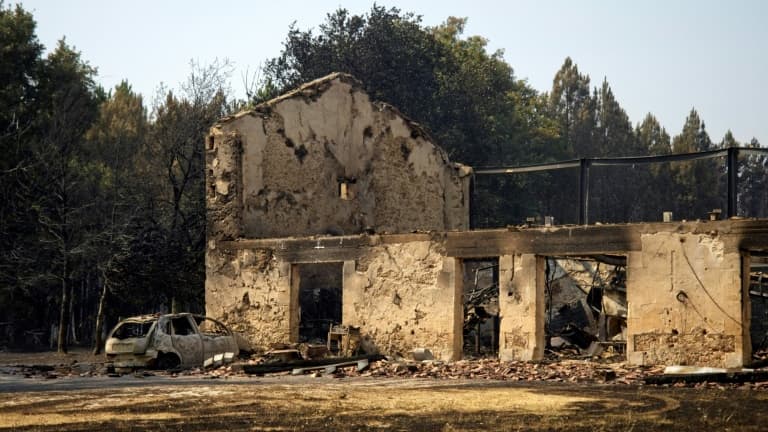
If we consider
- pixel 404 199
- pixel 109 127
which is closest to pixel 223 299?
pixel 404 199

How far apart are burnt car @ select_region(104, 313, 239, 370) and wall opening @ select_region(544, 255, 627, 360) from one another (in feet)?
24.1

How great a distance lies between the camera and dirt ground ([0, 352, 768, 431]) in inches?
469

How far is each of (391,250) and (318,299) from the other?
471cm

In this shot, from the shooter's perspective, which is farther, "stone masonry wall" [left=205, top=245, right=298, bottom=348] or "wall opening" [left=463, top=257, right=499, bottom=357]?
"wall opening" [left=463, top=257, right=499, bottom=357]

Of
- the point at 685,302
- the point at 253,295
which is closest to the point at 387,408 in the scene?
the point at 685,302

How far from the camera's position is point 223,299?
84.5ft

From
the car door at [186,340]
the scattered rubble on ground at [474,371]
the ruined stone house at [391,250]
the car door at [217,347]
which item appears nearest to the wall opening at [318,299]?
the ruined stone house at [391,250]

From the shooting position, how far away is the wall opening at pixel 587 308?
78.6ft

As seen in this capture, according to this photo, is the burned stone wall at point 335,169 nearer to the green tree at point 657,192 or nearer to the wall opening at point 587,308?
the wall opening at point 587,308

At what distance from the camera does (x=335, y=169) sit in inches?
1116

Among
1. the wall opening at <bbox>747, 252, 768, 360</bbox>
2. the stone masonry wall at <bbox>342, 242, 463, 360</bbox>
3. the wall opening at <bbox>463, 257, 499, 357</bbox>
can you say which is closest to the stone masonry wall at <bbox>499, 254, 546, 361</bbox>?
the stone masonry wall at <bbox>342, 242, 463, 360</bbox>

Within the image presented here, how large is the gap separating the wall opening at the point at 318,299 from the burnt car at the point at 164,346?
→ 4.29 m

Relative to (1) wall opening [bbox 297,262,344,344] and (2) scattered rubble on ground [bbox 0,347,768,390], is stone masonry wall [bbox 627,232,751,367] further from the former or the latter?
(1) wall opening [bbox 297,262,344,344]

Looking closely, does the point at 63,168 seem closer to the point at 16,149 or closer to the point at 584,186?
the point at 16,149
